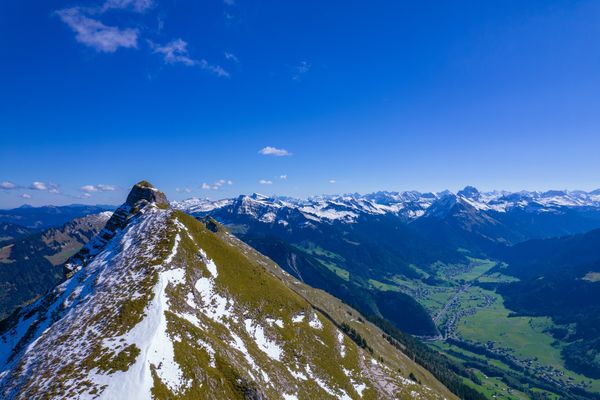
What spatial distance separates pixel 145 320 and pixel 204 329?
1529 cm

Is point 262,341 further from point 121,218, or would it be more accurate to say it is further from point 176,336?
point 121,218

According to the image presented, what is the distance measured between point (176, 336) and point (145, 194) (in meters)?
136

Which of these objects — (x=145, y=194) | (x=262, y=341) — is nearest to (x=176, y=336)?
(x=262, y=341)

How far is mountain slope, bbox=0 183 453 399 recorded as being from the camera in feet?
196

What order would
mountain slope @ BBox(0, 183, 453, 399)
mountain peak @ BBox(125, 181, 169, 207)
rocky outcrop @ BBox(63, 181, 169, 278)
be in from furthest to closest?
1. mountain peak @ BBox(125, 181, 169, 207)
2. rocky outcrop @ BBox(63, 181, 169, 278)
3. mountain slope @ BBox(0, 183, 453, 399)

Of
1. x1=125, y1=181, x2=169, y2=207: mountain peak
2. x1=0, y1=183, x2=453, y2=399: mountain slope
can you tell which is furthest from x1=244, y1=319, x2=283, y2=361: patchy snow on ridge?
x1=125, y1=181, x2=169, y2=207: mountain peak

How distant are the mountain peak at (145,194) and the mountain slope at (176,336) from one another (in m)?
40.2

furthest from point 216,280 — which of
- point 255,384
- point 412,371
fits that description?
point 412,371

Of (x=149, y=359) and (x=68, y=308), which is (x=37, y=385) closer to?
(x=149, y=359)

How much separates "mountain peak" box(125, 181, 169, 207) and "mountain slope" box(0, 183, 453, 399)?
132 ft

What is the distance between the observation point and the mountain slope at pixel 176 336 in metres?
59.9

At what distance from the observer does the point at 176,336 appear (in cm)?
7069

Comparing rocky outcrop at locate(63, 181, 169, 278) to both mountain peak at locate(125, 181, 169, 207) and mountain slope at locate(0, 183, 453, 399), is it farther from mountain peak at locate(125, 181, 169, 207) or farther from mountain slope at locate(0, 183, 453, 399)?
mountain slope at locate(0, 183, 453, 399)

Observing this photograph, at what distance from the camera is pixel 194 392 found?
2418 inches
